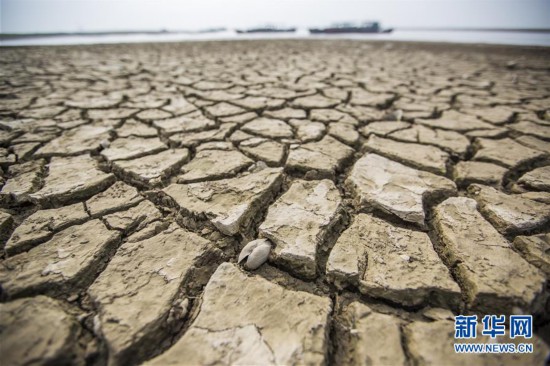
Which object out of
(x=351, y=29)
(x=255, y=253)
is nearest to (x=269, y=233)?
(x=255, y=253)

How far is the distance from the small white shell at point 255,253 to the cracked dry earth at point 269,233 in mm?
31

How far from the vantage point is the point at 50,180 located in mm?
1122

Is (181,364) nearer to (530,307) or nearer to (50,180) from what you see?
(530,307)

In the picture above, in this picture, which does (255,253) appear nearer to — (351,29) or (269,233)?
(269,233)

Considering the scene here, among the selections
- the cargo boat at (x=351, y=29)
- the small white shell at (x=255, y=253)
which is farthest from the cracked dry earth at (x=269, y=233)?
the cargo boat at (x=351, y=29)

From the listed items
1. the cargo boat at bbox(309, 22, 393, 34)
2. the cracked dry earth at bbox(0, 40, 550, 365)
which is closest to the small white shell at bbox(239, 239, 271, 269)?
the cracked dry earth at bbox(0, 40, 550, 365)

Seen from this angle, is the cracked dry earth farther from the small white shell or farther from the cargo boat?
the cargo boat

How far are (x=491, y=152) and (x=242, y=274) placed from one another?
4.54 feet

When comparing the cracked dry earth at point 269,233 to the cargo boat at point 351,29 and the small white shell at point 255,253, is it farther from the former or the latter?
the cargo boat at point 351,29

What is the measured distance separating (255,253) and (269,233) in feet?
0.32

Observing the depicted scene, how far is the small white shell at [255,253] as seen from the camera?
2.55 ft

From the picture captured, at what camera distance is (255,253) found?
79cm

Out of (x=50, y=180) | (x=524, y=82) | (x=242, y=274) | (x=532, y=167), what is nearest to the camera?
(x=242, y=274)

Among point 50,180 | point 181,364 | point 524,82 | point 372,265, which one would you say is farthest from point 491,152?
point 524,82
